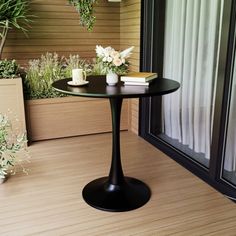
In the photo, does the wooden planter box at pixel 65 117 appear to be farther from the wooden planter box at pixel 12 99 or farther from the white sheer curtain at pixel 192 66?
the white sheer curtain at pixel 192 66

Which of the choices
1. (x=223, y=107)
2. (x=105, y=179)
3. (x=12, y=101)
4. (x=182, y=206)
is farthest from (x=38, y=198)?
(x=223, y=107)

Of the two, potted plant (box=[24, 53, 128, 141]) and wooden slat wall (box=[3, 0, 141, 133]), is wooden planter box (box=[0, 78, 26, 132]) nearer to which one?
potted plant (box=[24, 53, 128, 141])

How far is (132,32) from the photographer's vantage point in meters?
3.73

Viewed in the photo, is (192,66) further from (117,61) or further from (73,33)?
(73,33)

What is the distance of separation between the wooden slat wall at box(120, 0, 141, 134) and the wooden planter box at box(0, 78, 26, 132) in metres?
1.38

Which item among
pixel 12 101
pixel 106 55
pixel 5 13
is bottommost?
pixel 12 101

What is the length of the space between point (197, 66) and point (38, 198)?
5.96 feet

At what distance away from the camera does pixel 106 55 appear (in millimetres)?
2002

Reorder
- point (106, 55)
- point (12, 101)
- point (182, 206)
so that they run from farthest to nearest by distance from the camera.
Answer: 1. point (12, 101)
2. point (182, 206)
3. point (106, 55)

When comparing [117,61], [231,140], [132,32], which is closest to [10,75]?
[132,32]

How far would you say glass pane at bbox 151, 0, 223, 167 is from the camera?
2527 mm

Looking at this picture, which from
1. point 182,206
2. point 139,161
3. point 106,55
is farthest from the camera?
point 139,161

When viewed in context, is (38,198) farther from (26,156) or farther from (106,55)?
(106,55)

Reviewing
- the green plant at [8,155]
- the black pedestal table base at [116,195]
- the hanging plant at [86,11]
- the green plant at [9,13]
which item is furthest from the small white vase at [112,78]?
the hanging plant at [86,11]
